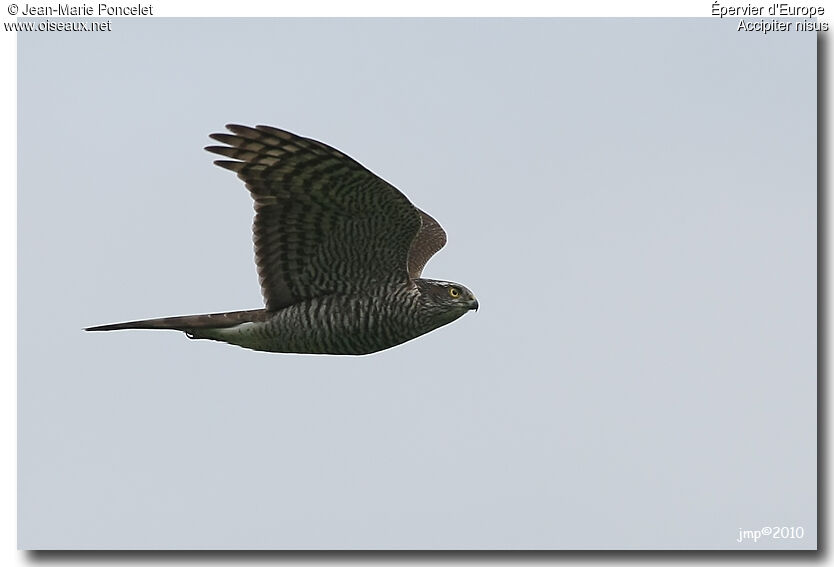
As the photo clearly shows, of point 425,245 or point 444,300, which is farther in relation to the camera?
point 425,245

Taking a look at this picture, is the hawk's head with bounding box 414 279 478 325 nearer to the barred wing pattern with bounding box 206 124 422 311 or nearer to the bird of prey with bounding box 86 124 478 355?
the bird of prey with bounding box 86 124 478 355

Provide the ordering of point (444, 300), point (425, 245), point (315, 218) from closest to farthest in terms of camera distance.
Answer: point (315, 218) → point (444, 300) → point (425, 245)

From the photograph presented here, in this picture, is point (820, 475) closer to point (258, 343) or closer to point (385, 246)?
point (385, 246)

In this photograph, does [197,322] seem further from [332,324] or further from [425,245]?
[425,245]

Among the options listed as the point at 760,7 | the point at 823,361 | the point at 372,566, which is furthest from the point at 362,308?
the point at 760,7

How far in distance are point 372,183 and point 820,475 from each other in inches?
162

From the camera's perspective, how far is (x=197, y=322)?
8219 mm

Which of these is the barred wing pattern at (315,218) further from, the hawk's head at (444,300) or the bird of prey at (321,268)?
the hawk's head at (444,300)

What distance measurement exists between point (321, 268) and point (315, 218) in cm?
44

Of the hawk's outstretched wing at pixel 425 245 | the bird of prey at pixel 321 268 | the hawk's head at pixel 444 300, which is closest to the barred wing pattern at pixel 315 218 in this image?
the bird of prey at pixel 321 268

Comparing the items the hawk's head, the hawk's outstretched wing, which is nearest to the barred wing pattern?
the hawk's head

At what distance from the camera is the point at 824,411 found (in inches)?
334

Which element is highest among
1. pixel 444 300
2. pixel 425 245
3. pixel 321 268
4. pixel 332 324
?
pixel 425 245

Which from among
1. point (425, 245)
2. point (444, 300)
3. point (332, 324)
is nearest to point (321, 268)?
point (332, 324)
